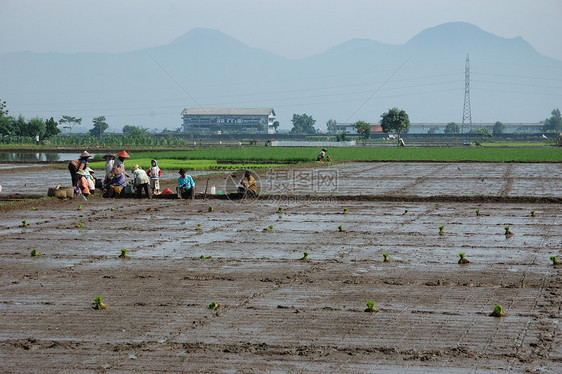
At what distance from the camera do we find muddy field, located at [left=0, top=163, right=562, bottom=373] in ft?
23.9

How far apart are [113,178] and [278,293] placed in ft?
48.4

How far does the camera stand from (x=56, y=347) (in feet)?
24.8

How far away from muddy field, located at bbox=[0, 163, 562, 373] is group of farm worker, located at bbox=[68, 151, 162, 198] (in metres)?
3.29

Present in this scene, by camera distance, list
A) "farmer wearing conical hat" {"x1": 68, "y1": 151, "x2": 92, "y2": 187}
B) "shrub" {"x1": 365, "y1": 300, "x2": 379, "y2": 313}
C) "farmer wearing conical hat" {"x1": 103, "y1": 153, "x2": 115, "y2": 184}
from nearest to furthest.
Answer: "shrub" {"x1": 365, "y1": 300, "x2": 379, "y2": 313}
"farmer wearing conical hat" {"x1": 68, "y1": 151, "x2": 92, "y2": 187}
"farmer wearing conical hat" {"x1": 103, "y1": 153, "x2": 115, "y2": 184}

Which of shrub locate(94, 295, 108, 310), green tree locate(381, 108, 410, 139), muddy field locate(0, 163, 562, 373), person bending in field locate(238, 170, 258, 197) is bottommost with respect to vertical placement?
muddy field locate(0, 163, 562, 373)

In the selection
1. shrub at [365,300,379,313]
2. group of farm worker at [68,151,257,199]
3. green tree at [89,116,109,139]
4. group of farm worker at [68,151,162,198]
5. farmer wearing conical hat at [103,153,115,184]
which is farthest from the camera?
green tree at [89,116,109,139]

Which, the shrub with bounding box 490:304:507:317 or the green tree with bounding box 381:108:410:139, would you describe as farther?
the green tree with bounding box 381:108:410:139

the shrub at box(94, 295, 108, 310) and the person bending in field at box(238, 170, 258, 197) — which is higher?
the person bending in field at box(238, 170, 258, 197)

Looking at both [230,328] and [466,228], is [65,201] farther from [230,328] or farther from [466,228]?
[230,328]

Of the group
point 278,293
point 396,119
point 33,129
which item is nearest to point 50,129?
point 33,129

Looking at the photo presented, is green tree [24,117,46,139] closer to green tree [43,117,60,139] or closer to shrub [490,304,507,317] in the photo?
green tree [43,117,60,139]

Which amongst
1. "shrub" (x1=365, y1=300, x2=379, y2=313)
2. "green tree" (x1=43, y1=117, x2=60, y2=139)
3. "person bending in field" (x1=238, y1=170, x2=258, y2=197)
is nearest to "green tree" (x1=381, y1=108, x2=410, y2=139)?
"green tree" (x1=43, y1=117, x2=60, y2=139)

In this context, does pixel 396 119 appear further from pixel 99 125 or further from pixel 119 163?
pixel 119 163

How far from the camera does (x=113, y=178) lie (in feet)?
78.0
